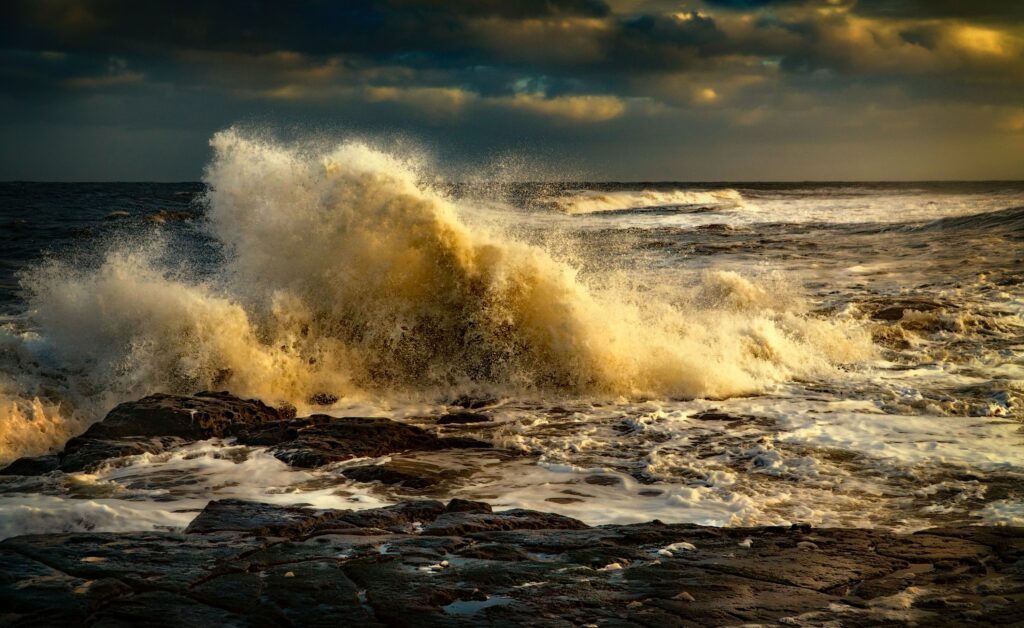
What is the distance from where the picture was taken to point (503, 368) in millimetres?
8922

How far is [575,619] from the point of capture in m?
3.13

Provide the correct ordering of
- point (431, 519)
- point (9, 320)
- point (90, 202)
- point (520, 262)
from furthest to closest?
1. point (90, 202)
2. point (9, 320)
3. point (520, 262)
4. point (431, 519)

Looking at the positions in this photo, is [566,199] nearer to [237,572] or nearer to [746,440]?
[746,440]

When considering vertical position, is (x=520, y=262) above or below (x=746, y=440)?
above

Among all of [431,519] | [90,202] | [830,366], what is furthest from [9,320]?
[90,202]

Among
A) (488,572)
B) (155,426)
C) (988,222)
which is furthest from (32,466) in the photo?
(988,222)

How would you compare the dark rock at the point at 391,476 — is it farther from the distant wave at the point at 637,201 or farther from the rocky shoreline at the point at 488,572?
the distant wave at the point at 637,201

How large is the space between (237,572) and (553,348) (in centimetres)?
585

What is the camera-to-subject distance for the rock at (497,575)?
3121 millimetres

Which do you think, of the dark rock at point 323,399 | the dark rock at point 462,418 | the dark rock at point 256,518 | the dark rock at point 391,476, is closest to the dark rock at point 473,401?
the dark rock at point 462,418

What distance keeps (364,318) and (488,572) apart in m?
6.22

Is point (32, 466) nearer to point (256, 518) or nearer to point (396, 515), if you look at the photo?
point (256, 518)

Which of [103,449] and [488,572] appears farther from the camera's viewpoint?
[103,449]

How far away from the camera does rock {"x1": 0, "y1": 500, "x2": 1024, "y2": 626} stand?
3.12 meters
